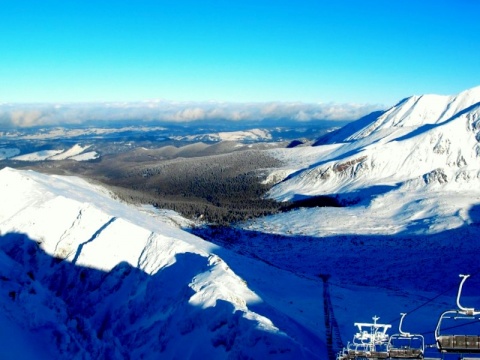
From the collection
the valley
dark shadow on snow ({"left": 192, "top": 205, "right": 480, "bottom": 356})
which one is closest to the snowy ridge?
the valley

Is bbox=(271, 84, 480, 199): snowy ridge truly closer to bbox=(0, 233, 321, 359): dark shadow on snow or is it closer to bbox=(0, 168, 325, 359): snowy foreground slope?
bbox=(0, 168, 325, 359): snowy foreground slope

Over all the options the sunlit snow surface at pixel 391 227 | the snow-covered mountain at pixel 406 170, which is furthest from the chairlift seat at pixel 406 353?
the snow-covered mountain at pixel 406 170

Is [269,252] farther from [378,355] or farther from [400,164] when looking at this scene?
[400,164]

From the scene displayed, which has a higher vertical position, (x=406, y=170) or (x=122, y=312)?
(x=406, y=170)

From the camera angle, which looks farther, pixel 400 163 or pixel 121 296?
pixel 400 163

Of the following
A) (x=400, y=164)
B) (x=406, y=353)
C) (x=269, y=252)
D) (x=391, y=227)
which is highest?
(x=406, y=353)

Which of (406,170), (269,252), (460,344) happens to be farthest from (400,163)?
(460,344)

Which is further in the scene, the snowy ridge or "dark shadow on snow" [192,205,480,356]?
the snowy ridge

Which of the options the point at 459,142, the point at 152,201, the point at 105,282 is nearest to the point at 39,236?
the point at 105,282

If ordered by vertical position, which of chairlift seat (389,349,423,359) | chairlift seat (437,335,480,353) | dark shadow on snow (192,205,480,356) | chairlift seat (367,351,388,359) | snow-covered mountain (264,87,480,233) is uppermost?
chairlift seat (437,335,480,353)
